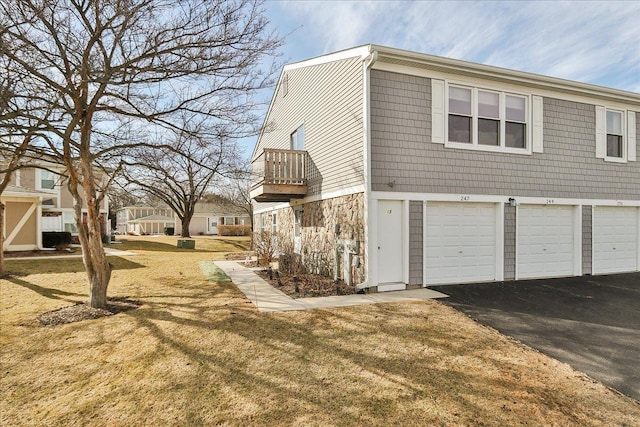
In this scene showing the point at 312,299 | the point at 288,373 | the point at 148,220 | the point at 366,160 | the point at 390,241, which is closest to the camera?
the point at 288,373

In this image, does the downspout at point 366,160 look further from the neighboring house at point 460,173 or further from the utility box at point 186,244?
the utility box at point 186,244

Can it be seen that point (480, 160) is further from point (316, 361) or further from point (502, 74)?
point (316, 361)

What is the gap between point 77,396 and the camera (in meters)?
3.60

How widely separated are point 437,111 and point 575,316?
5.07 meters

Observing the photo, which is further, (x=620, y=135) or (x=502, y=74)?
(x=620, y=135)

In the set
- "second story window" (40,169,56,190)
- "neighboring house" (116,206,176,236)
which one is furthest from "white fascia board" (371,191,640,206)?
"neighboring house" (116,206,176,236)

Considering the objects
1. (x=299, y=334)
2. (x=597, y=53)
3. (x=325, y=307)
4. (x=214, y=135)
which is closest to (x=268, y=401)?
(x=299, y=334)

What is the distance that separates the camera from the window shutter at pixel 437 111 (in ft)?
26.6

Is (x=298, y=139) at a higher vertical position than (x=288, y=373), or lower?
higher

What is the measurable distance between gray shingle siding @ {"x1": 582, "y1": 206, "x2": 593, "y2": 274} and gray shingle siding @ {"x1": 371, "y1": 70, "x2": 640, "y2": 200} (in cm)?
47

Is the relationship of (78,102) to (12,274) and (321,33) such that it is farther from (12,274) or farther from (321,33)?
(12,274)

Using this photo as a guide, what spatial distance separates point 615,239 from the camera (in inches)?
393

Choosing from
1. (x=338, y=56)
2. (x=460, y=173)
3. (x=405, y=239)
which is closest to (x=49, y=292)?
(x=405, y=239)

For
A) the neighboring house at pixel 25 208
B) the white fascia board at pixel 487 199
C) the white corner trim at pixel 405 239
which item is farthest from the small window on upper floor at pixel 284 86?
the neighboring house at pixel 25 208
